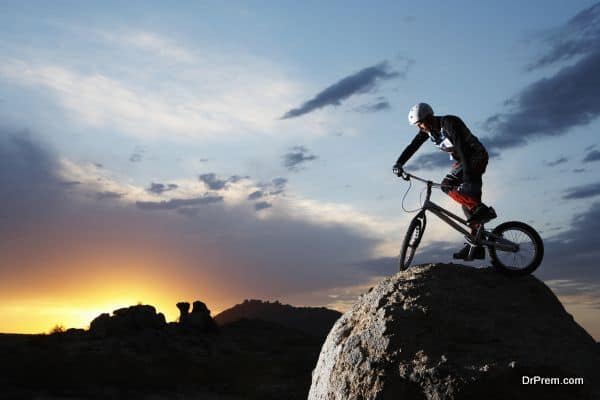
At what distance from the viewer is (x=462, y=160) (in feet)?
26.8

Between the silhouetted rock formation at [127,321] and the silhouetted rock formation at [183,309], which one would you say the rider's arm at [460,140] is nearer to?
the silhouetted rock formation at [127,321]

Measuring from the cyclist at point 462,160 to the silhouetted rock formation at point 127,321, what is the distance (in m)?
36.4

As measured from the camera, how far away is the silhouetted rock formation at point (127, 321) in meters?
41.0

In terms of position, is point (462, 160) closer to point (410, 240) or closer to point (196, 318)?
point (410, 240)

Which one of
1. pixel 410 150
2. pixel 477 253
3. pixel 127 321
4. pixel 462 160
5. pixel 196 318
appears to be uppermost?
pixel 196 318

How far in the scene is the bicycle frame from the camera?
26.2 feet

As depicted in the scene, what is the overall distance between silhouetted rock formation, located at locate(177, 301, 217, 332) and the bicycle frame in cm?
4003

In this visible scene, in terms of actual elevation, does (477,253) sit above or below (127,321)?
below

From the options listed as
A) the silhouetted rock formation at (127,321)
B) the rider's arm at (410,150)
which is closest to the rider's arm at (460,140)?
the rider's arm at (410,150)

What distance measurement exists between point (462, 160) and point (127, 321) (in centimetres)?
3830

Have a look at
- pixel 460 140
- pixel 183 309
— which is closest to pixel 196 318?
pixel 183 309

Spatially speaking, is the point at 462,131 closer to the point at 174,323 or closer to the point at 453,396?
the point at 453,396

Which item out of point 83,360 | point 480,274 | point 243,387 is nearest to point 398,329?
point 480,274

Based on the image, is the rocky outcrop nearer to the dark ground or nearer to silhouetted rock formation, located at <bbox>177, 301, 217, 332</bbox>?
the dark ground
